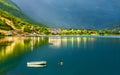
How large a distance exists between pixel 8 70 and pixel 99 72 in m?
23.4

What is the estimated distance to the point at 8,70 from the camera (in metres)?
71.1

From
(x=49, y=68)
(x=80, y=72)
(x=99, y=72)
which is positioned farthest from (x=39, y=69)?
(x=99, y=72)

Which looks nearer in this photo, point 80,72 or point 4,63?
point 80,72

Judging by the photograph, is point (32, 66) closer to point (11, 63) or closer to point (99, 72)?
point (11, 63)

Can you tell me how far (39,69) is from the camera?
233 ft

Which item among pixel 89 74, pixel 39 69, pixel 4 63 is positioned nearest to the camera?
pixel 89 74

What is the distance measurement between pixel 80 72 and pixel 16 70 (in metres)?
16.9

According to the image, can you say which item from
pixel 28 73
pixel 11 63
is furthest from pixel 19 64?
pixel 28 73

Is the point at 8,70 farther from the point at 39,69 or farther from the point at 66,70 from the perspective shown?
the point at 66,70

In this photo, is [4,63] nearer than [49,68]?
No

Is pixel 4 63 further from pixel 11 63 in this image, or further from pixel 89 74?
pixel 89 74

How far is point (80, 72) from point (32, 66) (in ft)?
47.5

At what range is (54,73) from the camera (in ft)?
221

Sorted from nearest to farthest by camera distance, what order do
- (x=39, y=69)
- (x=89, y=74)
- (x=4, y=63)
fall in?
(x=89, y=74) → (x=39, y=69) → (x=4, y=63)
